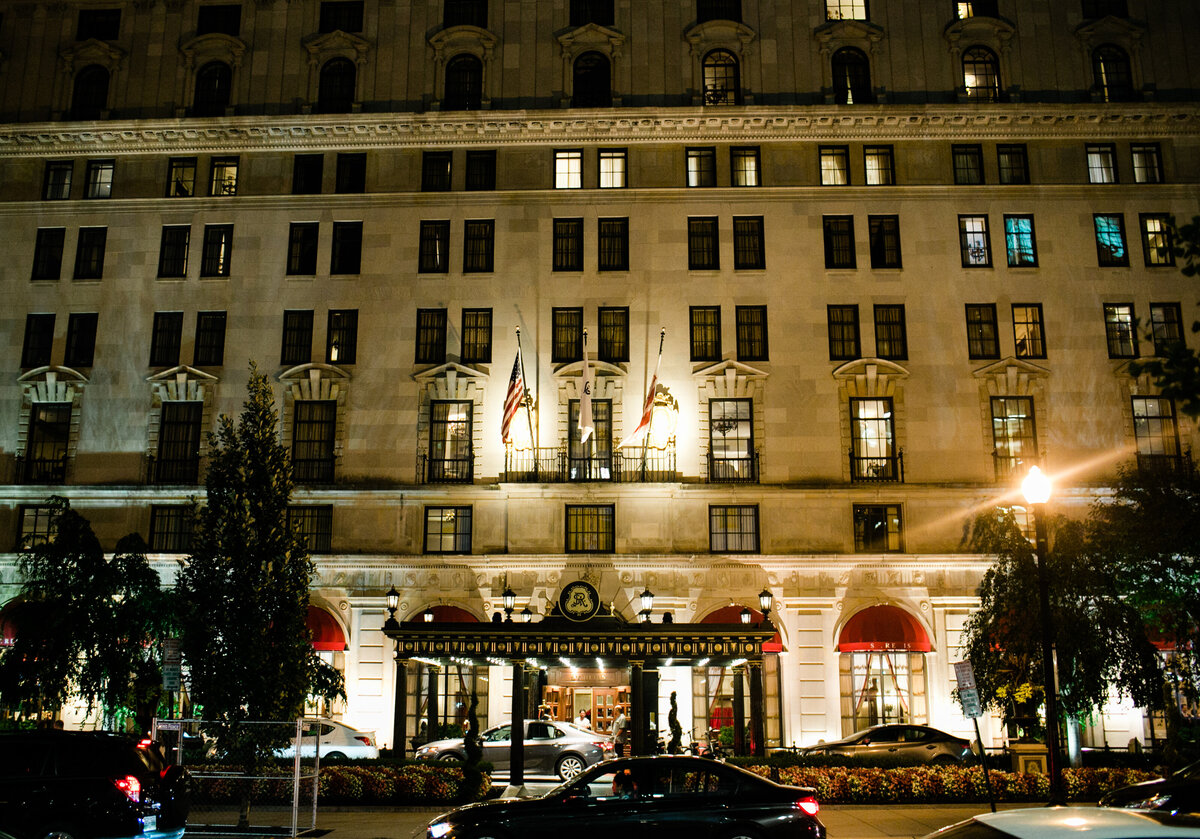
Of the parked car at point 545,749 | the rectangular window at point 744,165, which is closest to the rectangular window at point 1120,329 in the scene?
the rectangular window at point 744,165

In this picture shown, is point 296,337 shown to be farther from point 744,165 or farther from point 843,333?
point 843,333

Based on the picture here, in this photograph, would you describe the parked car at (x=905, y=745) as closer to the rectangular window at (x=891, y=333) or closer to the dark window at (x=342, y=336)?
the rectangular window at (x=891, y=333)

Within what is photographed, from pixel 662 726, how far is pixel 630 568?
545cm

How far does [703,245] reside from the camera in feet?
126

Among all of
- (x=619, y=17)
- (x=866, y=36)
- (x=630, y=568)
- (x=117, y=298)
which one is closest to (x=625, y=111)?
(x=619, y=17)

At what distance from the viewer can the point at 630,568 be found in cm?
3528

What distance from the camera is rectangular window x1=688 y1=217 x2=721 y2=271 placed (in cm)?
A: 3822

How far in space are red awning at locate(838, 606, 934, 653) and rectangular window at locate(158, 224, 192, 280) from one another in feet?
91.0

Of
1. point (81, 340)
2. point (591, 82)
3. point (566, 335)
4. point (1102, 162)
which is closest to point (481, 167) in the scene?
point (591, 82)

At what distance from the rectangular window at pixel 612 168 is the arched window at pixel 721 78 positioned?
402 cm

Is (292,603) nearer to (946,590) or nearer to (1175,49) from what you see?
(946,590)

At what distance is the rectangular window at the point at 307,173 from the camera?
130ft

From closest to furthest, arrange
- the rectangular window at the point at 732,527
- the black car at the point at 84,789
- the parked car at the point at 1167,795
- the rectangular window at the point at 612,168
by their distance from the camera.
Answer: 1. the black car at the point at 84,789
2. the parked car at the point at 1167,795
3. the rectangular window at the point at 732,527
4. the rectangular window at the point at 612,168

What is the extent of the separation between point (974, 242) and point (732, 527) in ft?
46.5
